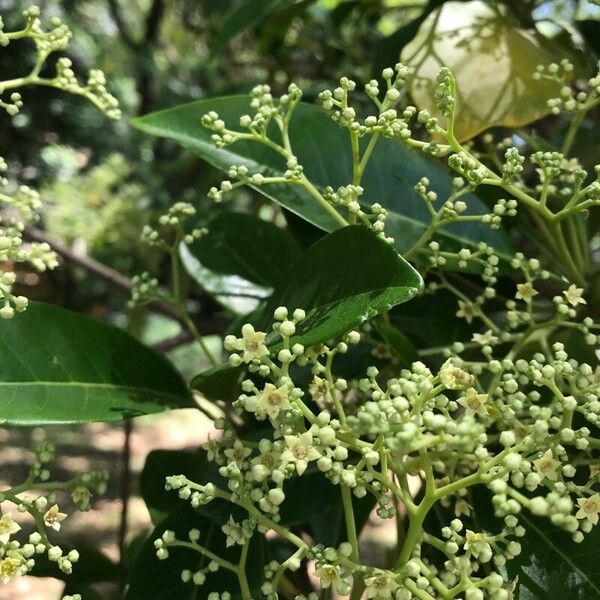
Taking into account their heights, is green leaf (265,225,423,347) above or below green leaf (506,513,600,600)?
above

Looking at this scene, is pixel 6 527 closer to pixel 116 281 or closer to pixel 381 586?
pixel 381 586

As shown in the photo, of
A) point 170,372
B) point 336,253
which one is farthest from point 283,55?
point 336,253

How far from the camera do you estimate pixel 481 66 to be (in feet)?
2.99

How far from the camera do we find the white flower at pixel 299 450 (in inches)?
20.1

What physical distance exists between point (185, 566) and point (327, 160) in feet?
1.51

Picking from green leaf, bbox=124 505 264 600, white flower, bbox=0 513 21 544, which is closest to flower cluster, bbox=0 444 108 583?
white flower, bbox=0 513 21 544

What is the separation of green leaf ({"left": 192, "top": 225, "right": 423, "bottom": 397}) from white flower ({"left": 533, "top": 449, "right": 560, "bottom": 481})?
15 centimetres

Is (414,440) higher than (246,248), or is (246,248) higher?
(414,440)

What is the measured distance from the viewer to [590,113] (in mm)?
1164

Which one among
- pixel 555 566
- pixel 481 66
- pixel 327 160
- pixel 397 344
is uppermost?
pixel 481 66

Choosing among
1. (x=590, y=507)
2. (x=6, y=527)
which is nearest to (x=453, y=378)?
(x=590, y=507)

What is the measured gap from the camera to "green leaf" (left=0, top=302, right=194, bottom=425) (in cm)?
70

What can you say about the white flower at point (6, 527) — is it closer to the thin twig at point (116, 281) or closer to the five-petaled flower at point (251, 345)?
the five-petaled flower at point (251, 345)

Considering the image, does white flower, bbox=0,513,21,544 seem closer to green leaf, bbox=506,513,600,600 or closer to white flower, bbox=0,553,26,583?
white flower, bbox=0,553,26,583
